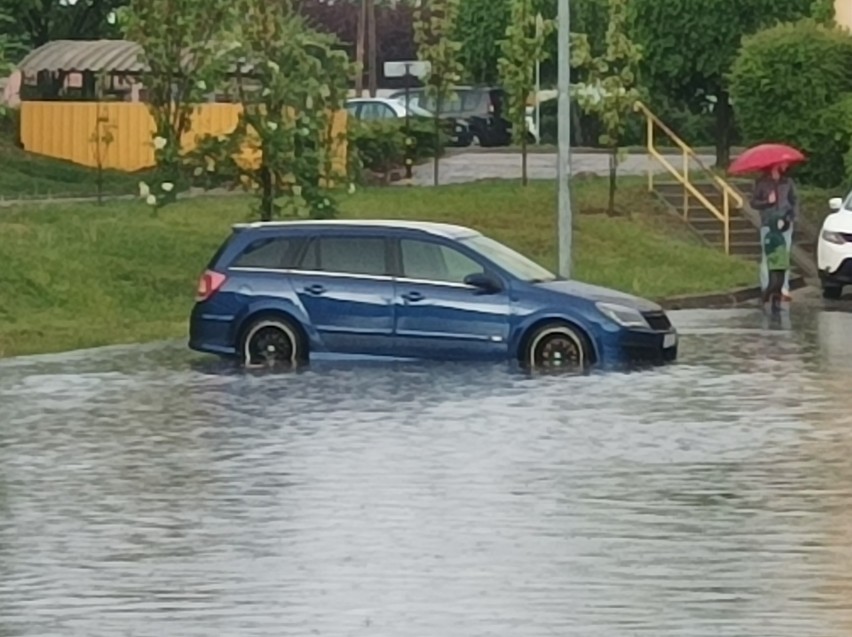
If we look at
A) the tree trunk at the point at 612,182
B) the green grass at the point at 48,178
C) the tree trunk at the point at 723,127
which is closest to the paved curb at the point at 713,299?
the tree trunk at the point at 612,182

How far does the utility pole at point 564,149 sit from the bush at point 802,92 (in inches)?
455

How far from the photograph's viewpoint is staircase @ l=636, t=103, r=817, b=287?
39.2m

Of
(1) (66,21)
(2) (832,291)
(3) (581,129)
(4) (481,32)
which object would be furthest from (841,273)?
(4) (481,32)

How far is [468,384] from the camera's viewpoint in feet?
72.4

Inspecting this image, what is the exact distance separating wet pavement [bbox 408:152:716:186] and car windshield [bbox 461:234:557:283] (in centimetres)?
2054

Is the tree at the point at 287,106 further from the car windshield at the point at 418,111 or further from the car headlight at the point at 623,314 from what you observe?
the car windshield at the point at 418,111

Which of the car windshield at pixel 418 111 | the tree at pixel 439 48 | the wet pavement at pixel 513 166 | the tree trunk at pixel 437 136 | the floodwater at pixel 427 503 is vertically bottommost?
the floodwater at pixel 427 503

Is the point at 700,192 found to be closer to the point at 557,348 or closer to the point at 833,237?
the point at 833,237

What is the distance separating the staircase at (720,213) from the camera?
39.2m

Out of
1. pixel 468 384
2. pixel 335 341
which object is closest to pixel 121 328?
pixel 335 341

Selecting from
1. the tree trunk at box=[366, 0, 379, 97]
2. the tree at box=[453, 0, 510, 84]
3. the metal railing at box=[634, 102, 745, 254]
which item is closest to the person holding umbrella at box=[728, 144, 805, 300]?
the metal railing at box=[634, 102, 745, 254]

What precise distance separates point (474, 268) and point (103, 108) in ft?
90.7

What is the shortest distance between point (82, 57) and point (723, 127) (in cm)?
1603

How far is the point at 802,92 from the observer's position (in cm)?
4394
